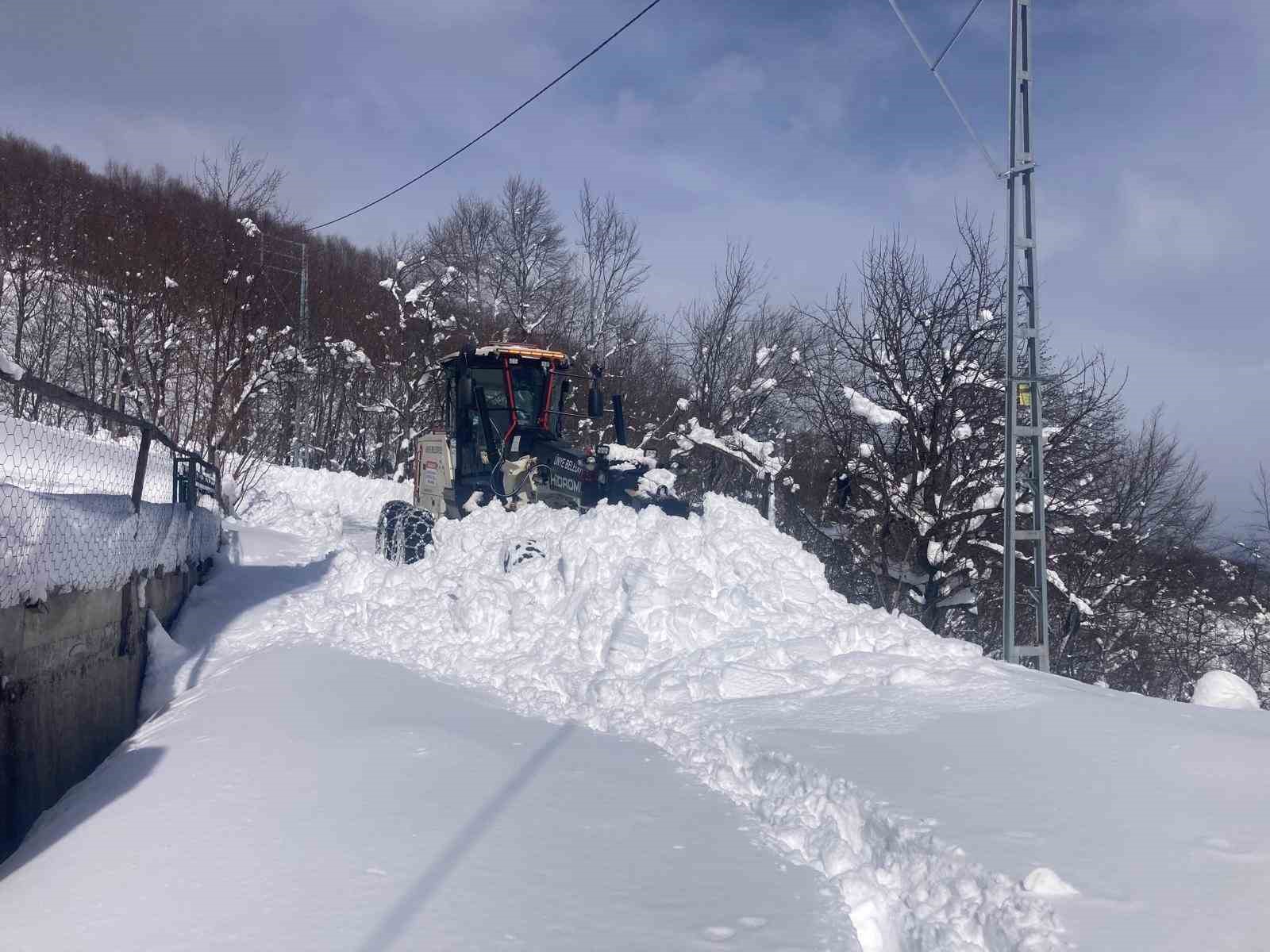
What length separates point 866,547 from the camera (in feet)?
59.0

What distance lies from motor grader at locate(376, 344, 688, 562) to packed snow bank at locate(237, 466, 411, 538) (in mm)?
8828

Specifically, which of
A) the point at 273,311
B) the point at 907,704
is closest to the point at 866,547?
the point at 907,704

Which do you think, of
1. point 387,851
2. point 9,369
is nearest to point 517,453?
point 9,369

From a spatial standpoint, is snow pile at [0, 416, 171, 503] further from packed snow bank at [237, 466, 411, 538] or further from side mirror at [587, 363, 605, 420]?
packed snow bank at [237, 466, 411, 538]

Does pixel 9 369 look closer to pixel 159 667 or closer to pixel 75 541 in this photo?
pixel 75 541

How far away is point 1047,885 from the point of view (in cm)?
387

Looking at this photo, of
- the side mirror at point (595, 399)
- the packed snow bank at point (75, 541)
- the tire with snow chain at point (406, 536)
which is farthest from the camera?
the tire with snow chain at point (406, 536)

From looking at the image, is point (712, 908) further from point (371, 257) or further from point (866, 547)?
point (371, 257)

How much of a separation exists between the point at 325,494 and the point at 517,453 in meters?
20.2

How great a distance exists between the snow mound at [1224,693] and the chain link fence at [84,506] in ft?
23.4

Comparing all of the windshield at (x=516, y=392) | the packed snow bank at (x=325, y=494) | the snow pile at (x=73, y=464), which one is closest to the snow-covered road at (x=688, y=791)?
the snow pile at (x=73, y=464)

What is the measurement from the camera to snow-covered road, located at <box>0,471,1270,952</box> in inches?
153

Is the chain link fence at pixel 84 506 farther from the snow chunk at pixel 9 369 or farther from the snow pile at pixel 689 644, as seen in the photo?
the snow pile at pixel 689 644

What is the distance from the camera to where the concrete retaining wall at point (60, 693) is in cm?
514
